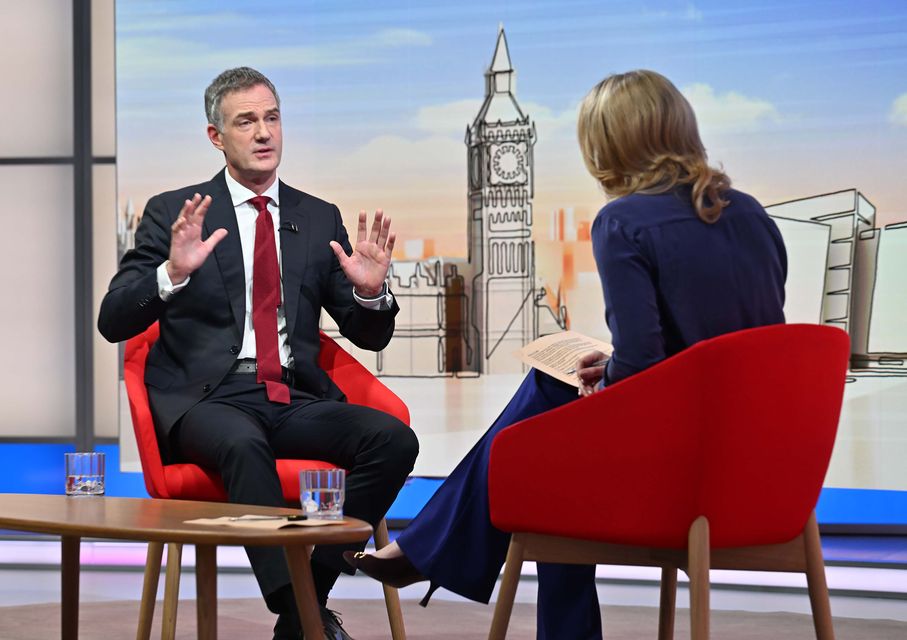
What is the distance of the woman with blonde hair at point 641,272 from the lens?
2.09 meters

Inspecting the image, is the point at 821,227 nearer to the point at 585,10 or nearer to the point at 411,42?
the point at 585,10

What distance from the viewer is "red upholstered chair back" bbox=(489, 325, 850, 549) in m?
1.97

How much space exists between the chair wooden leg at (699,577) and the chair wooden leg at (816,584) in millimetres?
261

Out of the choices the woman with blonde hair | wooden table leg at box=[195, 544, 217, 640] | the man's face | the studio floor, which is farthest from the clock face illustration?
wooden table leg at box=[195, 544, 217, 640]

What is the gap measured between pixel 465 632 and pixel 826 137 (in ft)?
8.91

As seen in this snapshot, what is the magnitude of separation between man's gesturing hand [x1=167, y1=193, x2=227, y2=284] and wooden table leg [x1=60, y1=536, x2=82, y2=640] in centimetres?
76

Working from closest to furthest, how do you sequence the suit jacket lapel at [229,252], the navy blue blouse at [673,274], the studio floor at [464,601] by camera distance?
the navy blue blouse at [673,274] < the suit jacket lapel at [229,252] < the studio floor at [464,601]

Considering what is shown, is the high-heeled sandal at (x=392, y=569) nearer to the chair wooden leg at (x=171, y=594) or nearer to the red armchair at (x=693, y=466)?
the red armchair at (x=693, y=466)

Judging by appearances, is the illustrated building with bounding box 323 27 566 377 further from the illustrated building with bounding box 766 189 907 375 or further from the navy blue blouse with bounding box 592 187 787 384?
the navy blue blouse with bounding box 592 187 787 384

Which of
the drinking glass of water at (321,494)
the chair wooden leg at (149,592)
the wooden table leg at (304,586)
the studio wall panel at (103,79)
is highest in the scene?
the studio wall panel at (103,79)

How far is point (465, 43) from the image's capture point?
5.13m

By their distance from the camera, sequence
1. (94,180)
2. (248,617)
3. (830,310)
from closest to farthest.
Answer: (248,617) → (830,310) → (94,180)

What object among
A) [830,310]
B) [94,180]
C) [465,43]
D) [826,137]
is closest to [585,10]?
[465,43]

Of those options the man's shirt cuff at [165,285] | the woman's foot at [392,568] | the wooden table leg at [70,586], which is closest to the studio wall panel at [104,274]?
the man's shirt cuff at [165,285]
